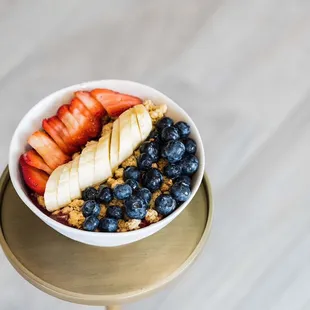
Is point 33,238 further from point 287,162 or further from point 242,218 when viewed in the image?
point 287,162

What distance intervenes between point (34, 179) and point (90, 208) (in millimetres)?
136

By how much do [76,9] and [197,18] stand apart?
1.41 feet

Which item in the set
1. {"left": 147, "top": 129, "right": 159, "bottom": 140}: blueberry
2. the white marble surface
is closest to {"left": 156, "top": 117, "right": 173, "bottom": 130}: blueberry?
{"left": 147, "top": 129, "right": 159, "bottom": 140}: blueberry

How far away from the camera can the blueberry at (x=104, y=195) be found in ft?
3.47

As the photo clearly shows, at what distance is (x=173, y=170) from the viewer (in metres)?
1.09

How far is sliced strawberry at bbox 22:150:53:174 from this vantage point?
43.9 inches

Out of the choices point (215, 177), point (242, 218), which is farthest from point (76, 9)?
point (242, 218)

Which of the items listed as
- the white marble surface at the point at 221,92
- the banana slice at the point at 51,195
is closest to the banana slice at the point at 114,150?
the banana slice at the point at 51,195

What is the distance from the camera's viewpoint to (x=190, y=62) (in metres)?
2.02

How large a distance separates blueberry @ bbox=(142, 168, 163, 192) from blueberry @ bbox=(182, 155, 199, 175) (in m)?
0.05

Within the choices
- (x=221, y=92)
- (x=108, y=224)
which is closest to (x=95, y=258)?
(x=108, y=224)

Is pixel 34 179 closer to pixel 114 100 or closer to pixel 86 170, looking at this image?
pixel 86 170

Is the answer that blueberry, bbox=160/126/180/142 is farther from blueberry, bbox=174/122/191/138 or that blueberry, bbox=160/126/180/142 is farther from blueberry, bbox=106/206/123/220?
blueberry, bbox=106/206/123/220

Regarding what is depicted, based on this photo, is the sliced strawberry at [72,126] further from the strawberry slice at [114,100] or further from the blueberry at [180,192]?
the blueberry at [180,192]
